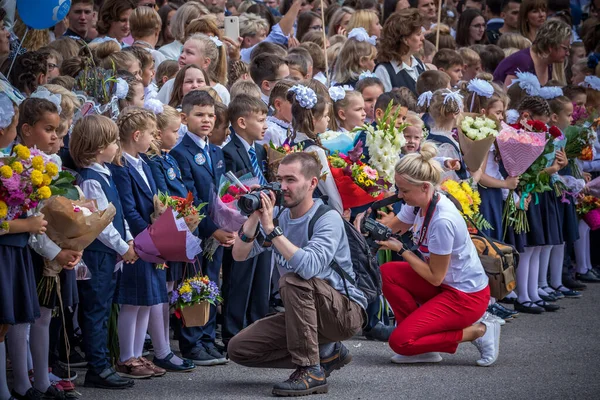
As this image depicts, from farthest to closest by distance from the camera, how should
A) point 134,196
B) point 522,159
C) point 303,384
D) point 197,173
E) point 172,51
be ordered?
point 172,51
point 522,159
point 197,173
point 134,196
point 303,384

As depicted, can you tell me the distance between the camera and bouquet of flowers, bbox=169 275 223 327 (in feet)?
22.0

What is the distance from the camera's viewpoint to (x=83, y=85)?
7.16m

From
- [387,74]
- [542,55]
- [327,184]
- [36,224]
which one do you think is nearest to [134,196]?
[36,224]

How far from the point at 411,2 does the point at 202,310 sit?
8974mm

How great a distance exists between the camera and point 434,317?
6.99 metres

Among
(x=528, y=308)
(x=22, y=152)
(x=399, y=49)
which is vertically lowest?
(x=528, y=308)

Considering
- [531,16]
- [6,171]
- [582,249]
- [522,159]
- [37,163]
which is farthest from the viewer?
[531,16]

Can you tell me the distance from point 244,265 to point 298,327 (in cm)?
128

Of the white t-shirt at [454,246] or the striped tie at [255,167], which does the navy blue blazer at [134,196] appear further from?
the white t-shirt at [454,246]

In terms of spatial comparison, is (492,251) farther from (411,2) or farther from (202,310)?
(411,2)

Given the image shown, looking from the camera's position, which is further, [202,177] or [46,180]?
[202,177]

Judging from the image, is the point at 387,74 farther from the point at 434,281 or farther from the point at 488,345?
the point at 488,345

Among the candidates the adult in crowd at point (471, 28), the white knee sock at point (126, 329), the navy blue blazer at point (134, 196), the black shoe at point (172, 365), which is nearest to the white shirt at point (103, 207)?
the navy blue blazer at point (134, 196)

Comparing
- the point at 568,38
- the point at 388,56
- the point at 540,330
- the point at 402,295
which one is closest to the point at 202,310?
the point at 402,295
